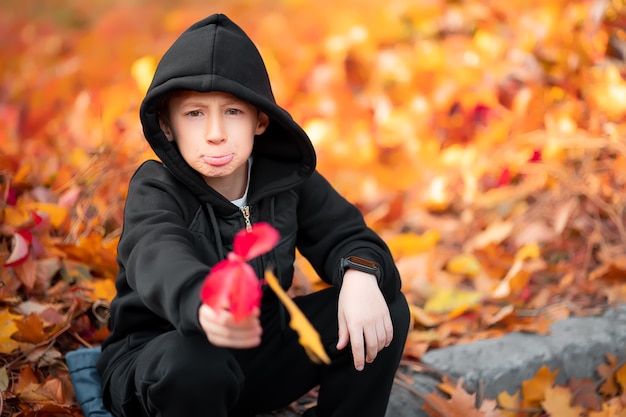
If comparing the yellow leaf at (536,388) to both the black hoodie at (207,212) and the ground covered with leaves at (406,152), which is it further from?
the black hoodie at (207,212)

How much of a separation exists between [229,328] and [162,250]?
238 millimetres

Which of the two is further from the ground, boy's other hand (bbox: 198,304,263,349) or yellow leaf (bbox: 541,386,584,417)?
boy's other hand (bbox: 198,304,263,349)

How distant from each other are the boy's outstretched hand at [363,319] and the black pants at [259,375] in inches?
2.0

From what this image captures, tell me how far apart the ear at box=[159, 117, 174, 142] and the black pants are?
417 mm

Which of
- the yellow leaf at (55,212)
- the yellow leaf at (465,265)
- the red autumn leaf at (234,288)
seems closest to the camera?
the red autumn leaf at (234,288)

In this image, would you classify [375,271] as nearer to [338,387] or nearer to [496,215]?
[338,387]

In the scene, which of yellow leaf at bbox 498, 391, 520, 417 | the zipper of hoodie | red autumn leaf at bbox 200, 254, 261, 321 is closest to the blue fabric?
the zipper of hoodie

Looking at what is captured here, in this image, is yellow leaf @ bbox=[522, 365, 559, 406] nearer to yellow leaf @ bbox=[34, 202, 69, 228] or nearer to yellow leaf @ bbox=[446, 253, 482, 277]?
yellow leaf @ bbox=[446, 253, 482, 277]

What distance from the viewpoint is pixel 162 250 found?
4.40 feet

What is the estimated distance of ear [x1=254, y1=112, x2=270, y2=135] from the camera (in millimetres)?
1722

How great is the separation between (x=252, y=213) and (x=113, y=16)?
2586 mm

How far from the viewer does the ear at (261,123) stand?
172 cm

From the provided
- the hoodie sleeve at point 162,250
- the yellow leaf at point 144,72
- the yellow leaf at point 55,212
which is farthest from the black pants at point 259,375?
the yellow leaf at point 144,72

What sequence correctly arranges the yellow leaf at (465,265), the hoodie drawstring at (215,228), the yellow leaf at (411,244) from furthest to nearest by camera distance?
the yellow leaf at (411,244) < the yellow leaf at (465,265) < the hoodie drawstring at (215,228)
